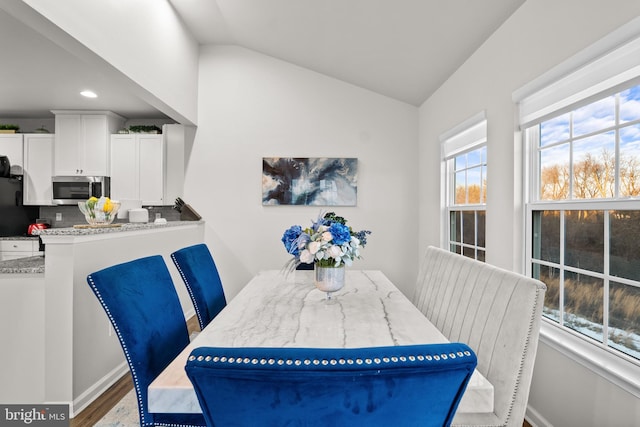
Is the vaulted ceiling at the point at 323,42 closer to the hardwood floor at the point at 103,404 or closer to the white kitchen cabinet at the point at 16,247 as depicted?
the white kitchen cabinet at the point at 16,247

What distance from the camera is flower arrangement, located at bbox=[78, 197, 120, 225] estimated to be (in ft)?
7.99

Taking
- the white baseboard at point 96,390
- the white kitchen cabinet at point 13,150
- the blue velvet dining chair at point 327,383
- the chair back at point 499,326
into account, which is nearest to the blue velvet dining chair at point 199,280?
the white baseboard at point 96,390

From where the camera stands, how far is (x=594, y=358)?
1.61 metres

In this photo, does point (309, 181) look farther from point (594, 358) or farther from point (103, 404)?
point (594, 358)

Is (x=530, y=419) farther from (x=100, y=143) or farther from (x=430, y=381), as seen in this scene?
(x=100, y=143)

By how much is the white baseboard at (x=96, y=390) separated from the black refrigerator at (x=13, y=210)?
3207 millimetres

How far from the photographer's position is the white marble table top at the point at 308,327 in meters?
0.94

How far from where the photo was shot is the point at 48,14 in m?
1.81

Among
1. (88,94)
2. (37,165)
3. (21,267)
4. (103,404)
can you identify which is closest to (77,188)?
(37,165)

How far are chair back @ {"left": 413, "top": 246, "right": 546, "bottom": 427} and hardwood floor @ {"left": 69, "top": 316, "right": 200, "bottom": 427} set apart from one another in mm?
2042

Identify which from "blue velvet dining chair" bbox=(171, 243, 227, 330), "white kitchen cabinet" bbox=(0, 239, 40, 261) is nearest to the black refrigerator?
"white kitchen cabinet" bbox=(0, 239, 40, 261)

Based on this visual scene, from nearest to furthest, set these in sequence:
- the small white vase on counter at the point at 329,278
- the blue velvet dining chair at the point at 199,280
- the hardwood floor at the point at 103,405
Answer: the small white vase on counter at the point at 329,278 → the blue velvet dining chair at the point at 199,280 → the hardwood floor at the point at 103,405

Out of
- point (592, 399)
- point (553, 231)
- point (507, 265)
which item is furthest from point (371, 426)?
point (507, 265)

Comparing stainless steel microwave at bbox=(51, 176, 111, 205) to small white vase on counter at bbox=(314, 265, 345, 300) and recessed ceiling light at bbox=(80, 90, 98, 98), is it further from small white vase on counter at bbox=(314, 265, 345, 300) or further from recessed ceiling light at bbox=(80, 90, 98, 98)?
small white vase on counter at bbox=(314, 265, 345, 300)
